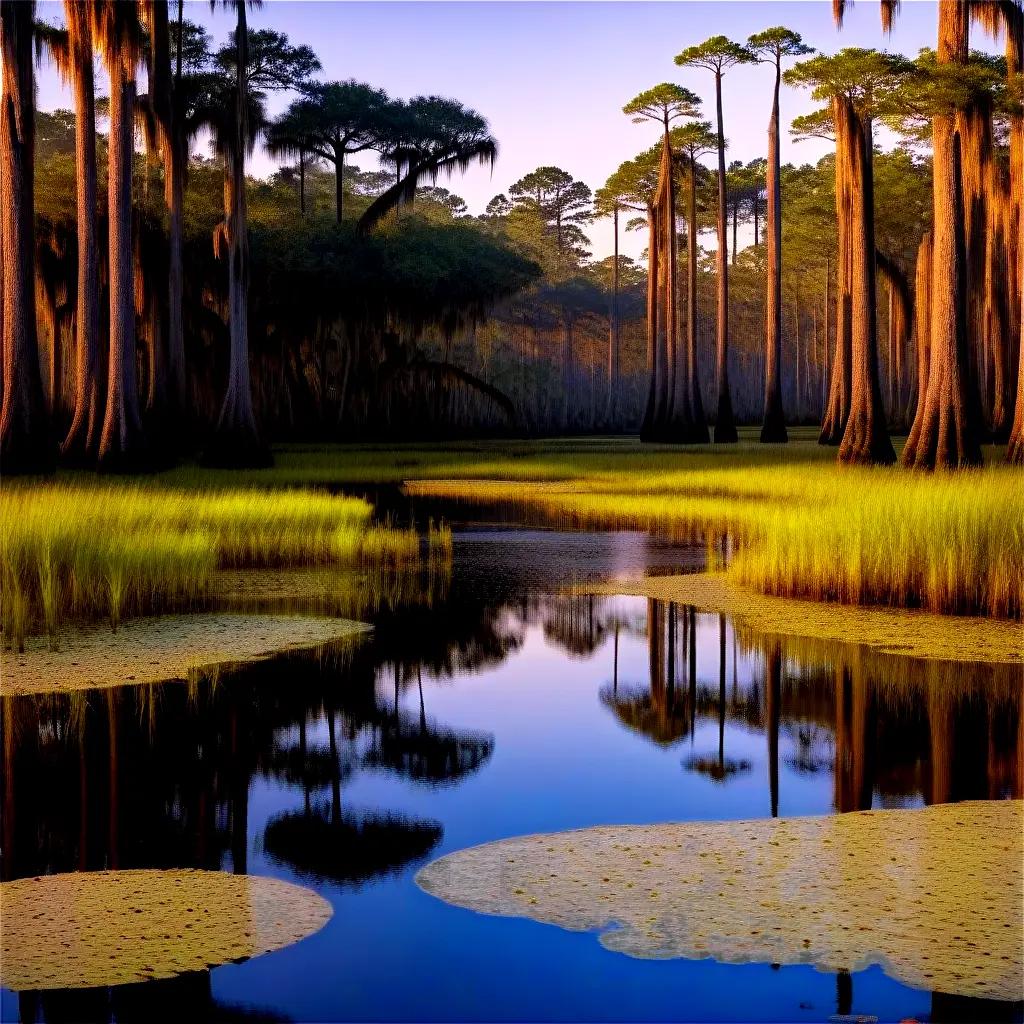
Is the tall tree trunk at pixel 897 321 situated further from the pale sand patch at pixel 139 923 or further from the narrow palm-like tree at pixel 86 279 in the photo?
the pale sand patch at pixel 139 923

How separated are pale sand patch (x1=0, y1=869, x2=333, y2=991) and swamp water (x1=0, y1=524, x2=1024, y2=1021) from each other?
9cm

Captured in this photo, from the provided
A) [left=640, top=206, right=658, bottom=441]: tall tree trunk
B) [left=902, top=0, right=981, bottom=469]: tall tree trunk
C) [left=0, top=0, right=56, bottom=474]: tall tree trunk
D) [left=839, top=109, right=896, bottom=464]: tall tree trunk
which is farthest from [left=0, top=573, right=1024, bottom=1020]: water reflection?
[left=640, top=206, right=658, bottom=441]: tall tree trunk

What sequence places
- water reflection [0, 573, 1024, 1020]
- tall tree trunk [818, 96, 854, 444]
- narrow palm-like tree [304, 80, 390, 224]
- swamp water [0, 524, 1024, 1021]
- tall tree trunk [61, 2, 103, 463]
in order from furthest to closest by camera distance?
1. narrow palm-like tree [304, 80, 390, 224]
2. tall tree trunk [818, 96, 854, 444]
3. tall tree trunk [61, 2, 103, 463]
4. water reflection [0, 573, 1024, 1020]
5. swamp water [0, 524, 1024, 1021]

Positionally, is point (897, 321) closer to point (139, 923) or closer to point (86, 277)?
point (86, 277)

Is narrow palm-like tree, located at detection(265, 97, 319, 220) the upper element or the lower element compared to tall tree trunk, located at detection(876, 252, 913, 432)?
upper

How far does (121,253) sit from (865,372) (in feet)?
48.9

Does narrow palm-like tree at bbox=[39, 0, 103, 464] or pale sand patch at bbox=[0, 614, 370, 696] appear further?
narrow palm-like tree at bbox=[39, 0, 103, 464]

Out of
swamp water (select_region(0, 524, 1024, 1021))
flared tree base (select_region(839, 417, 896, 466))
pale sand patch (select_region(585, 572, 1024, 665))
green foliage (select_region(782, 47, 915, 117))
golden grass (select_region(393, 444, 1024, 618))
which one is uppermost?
green foliage (select_region(782, 47, 915, 117))

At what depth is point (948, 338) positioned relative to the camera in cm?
2386

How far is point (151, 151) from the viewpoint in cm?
3388

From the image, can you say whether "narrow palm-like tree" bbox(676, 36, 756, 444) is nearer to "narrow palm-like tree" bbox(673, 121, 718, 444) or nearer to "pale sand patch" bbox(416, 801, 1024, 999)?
"narrow palm-like tree" bbox(673, 121, 718, 444)

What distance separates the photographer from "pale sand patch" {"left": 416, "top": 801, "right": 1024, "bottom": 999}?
4.34 metres

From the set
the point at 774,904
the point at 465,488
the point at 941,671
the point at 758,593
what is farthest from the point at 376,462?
the point at 774,904

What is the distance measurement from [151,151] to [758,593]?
25.9 meters
